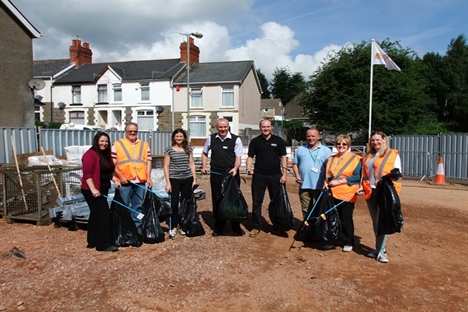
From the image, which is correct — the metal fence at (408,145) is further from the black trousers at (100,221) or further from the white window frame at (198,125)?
the white window frame at (198,125)

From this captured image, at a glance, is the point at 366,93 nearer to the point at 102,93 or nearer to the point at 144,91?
the point at 144,91

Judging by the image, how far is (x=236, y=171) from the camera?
568 centimetres

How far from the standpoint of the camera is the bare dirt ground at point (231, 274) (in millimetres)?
3662

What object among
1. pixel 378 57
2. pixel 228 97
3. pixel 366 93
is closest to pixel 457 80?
pixel 366 93

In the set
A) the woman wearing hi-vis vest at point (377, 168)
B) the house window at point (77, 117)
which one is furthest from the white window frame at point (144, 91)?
the woman wearing hi-vis vest at point (377, 168)

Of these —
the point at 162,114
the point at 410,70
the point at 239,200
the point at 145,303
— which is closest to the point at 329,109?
the point at 410,70

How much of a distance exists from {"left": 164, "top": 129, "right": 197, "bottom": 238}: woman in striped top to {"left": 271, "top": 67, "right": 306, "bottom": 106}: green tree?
3100 inches

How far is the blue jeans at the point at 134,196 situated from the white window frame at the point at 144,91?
26.1 metres

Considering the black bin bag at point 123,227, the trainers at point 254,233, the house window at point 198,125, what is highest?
the house window at point 198,125

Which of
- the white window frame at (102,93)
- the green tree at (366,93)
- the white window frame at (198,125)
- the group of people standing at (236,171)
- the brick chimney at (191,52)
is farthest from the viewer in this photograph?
the brick chimney at (191,52)

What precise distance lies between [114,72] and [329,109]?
17.2 meters

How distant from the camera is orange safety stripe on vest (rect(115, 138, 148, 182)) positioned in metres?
5.34

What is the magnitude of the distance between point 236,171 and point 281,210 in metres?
0.88

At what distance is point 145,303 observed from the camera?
3.63 metres
